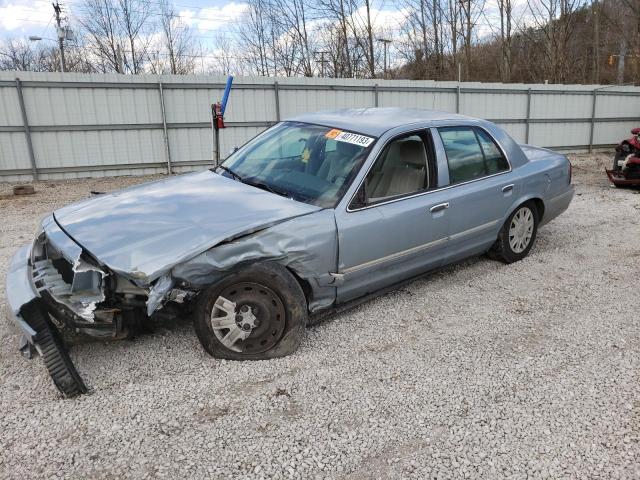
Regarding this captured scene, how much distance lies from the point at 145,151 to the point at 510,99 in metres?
10.9

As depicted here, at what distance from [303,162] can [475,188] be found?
5.30 feet

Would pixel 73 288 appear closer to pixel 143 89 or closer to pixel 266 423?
pixel 266 423

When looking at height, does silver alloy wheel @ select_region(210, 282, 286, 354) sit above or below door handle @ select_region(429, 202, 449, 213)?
below

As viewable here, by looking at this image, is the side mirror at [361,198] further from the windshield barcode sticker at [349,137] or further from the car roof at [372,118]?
the car roof at [372,118]

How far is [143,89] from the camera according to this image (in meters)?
11.4

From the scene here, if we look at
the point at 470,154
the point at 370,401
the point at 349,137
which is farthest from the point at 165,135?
the point at 370,401

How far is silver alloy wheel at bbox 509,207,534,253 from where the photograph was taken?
200 inches

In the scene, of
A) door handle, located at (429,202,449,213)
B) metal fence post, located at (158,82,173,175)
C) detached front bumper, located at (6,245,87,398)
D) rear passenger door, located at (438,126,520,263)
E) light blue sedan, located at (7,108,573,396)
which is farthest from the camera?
metal fence post, located at (158,82,173,175)

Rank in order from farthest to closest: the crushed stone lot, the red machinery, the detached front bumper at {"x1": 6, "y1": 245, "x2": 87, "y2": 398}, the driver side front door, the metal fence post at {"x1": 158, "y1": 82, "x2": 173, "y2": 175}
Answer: the metal fence post at {"x1": 158, "y1": 82, "x2": 173, "y2": 175} < the red machinery < the driver side front door < the detached front bumper at {"x1": 6, "y1": 245, "x2": 87, "y2": 398} < the crushed stone lot

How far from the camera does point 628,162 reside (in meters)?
9.31

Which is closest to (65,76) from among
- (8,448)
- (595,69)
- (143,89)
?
(143,89)

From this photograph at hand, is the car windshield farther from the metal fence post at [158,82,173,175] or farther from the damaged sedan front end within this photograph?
the metal fence post at [158,82,173,175]

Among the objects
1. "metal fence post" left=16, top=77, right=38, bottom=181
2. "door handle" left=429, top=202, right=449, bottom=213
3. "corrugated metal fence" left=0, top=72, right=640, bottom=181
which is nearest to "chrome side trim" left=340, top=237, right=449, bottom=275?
"door handle" left=429, top=202, right=449, bottom=213

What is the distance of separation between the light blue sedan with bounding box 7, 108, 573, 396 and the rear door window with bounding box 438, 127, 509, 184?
0.01m
